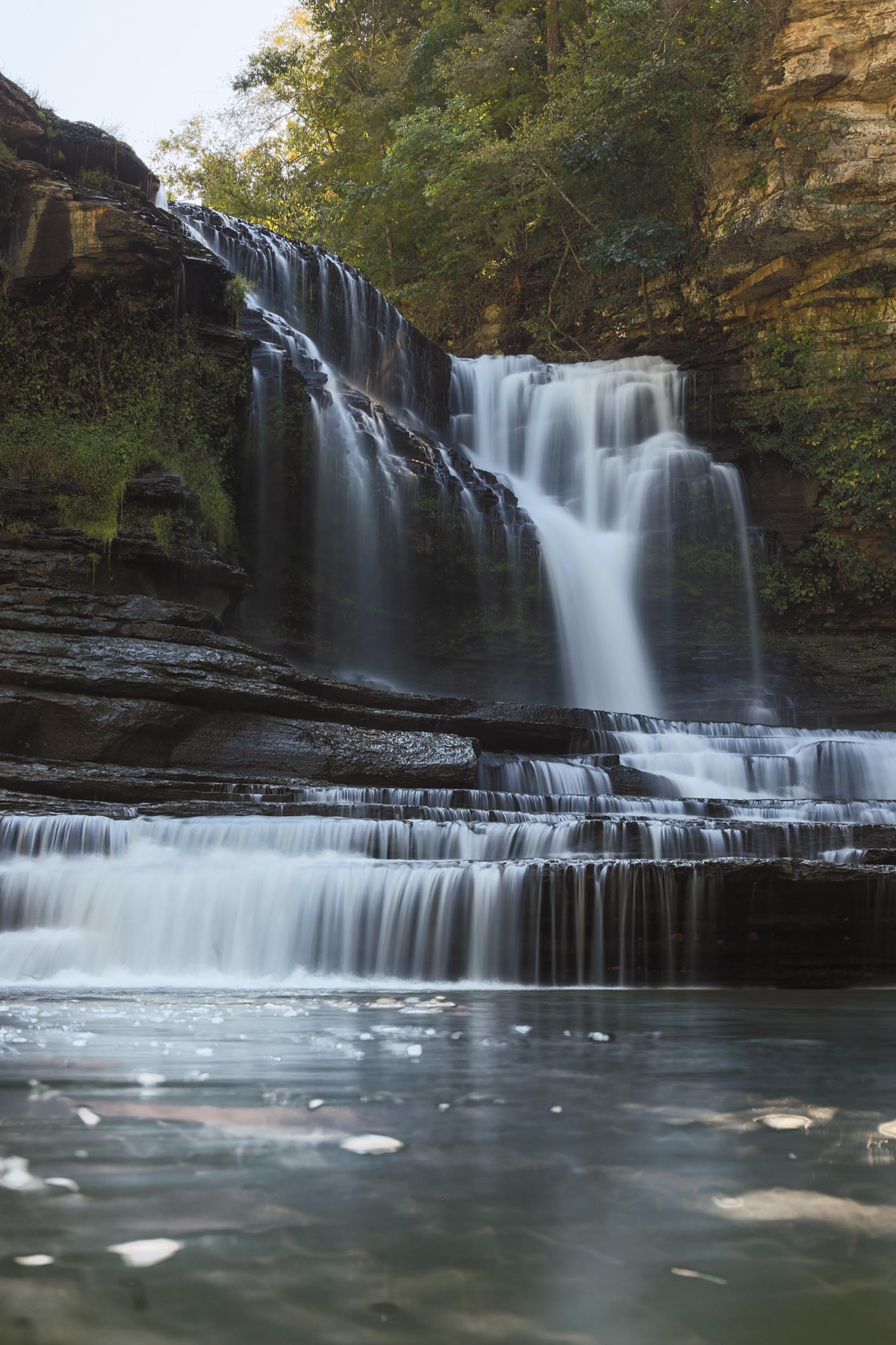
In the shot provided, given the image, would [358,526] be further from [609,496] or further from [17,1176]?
[17,1176]

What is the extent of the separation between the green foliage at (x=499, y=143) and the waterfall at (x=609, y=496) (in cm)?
327

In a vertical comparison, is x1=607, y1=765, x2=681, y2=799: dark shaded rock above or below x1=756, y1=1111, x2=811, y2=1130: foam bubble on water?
above

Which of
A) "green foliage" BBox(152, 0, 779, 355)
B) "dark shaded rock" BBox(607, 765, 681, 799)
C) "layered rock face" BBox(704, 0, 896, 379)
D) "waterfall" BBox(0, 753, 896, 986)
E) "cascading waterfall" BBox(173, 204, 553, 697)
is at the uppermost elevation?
"green foliage" BBox(152, 0, 779, 355)

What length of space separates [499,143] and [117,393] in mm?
11097

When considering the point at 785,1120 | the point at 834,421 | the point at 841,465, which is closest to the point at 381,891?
the point at 785,1120

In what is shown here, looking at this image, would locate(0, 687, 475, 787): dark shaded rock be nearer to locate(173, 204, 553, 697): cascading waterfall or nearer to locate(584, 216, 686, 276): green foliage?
locate(173, 204, 553, 697): cascading waterfall

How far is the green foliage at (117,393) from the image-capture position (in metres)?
12.8

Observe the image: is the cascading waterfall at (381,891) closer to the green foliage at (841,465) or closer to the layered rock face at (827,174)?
the green foliage at (841,465)

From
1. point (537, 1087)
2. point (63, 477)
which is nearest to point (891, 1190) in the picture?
point (537, 1087)

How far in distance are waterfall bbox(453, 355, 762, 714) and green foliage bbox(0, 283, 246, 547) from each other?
5536 mm

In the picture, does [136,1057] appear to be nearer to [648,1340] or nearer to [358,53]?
[648,1340]

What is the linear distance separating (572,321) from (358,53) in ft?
37.9

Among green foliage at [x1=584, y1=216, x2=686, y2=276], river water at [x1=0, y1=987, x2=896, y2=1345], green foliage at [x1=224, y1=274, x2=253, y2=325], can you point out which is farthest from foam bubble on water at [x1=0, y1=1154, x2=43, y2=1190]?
green foliage at [x1=584, y1=216, x2=686, y2=276]

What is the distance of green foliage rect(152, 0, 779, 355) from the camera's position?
19.9 meters
